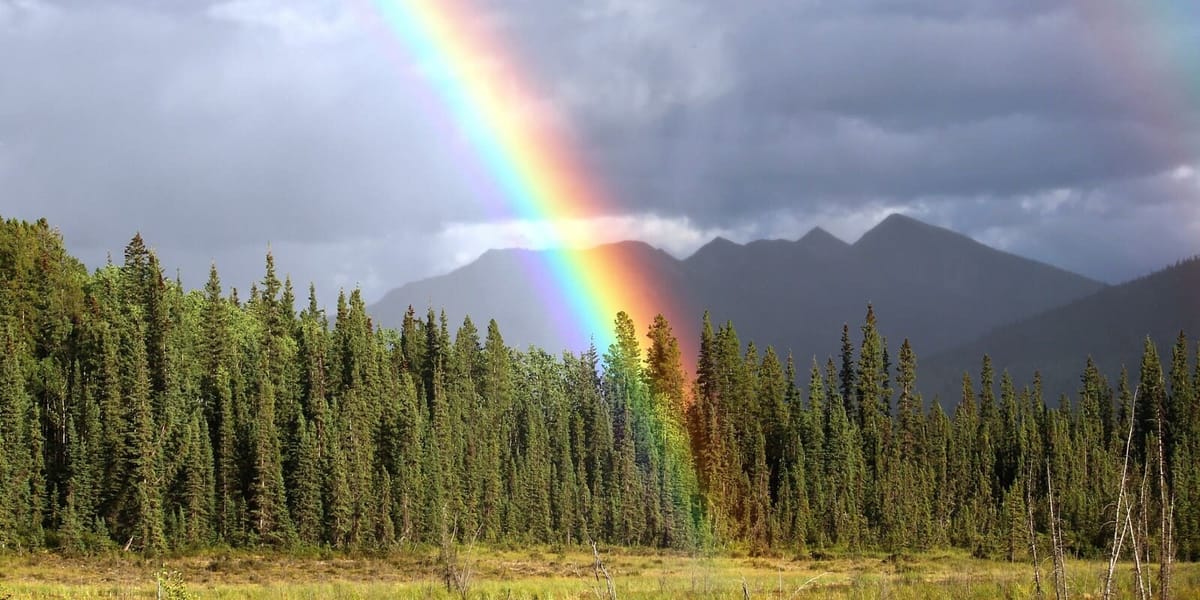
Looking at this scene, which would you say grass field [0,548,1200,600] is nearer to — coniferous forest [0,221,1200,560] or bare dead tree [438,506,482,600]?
bare dead tree [438,506,482,600]

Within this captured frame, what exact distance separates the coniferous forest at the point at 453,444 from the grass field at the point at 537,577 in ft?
17.9

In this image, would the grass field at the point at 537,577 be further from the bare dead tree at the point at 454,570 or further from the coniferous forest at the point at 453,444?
the coniferous forest at the point at 453,444

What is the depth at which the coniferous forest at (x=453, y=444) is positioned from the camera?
79.4m

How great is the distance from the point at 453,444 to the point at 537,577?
3548cm

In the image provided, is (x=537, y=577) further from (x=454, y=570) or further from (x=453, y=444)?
(x=453, y=444)

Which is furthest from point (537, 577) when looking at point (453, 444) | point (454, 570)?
Result: point (453, 444)

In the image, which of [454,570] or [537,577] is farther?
[537,577]

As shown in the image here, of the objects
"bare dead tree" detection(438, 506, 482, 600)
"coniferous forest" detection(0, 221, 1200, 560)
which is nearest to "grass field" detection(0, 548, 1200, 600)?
"bare dead tree" detection(438, 506, 482, 600)

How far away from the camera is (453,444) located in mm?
98312

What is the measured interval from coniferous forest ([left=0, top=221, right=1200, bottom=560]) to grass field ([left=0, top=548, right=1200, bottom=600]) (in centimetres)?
546

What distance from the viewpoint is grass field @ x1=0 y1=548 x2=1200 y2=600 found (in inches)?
1700

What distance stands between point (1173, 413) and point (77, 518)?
363 ft

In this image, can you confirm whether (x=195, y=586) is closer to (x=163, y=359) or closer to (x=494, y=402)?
(x=163, y=359)

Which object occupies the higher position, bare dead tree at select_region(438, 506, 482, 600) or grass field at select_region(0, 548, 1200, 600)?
bare dead tree at select_region(438, 506, 482, 600)
